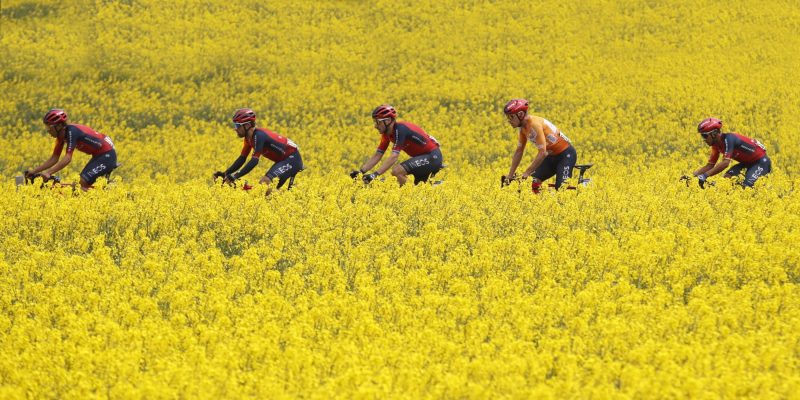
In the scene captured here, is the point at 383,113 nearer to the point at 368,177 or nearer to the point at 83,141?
the point at 368,177

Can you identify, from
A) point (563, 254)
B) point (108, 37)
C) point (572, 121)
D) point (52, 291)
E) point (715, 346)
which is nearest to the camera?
point (715, 346)

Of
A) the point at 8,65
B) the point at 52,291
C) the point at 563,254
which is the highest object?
the point at 563,254

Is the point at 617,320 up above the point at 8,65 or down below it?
above

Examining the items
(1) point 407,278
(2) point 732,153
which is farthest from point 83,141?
(2) point 732,153

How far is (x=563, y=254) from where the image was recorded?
35.0 ft

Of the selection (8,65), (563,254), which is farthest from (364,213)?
(8,65)

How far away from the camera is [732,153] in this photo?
1388 centimetres

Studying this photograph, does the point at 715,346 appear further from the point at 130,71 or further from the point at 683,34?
the point at 683,34

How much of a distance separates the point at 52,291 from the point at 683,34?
31387 mm

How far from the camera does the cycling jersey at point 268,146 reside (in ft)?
43.5

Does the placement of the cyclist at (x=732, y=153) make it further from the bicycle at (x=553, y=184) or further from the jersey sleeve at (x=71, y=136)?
the jersey sleeve at (x=71, y=136)

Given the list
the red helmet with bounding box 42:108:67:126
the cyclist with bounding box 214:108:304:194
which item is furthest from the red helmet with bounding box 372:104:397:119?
the red helmet with bounding box 42:108:67:126

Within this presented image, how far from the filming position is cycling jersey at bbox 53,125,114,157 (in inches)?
532

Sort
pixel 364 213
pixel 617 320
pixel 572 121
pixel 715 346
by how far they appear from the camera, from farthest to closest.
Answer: pixel 572 121, pixel 364 213, pixel 617 320, pixel 715 346
